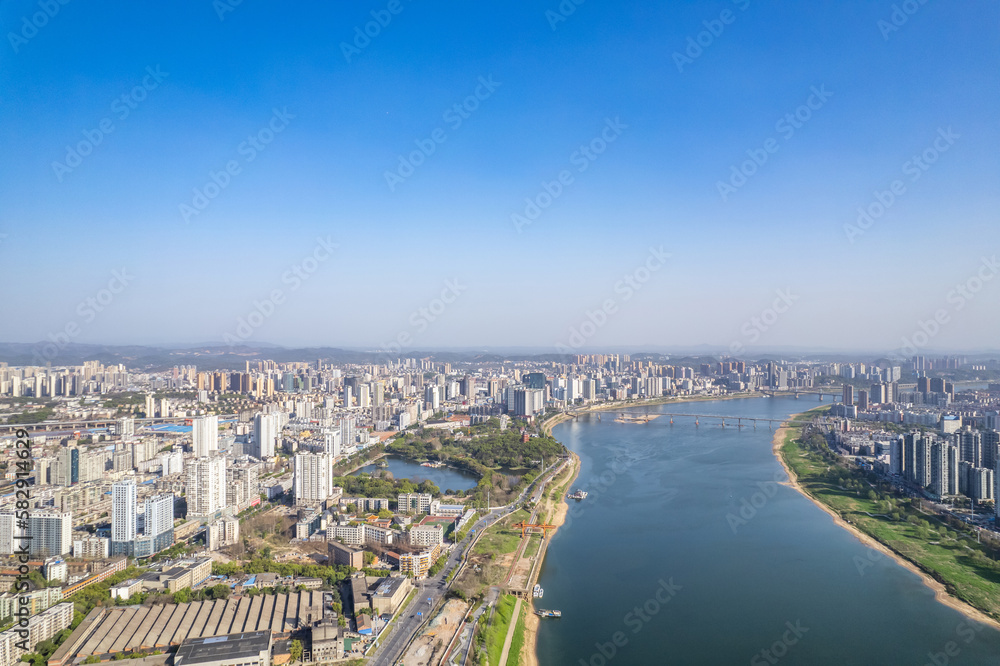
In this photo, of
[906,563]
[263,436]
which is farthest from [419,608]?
[263,436]

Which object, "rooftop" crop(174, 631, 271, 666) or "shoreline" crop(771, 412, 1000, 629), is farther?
"shoreline" crop(771, 412, 1000, 629)

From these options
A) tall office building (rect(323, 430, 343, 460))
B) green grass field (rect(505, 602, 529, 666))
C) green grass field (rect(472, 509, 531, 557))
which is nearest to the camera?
green grass field (rect(505, 602, 529, 666))

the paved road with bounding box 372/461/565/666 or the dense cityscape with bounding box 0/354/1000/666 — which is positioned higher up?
the dense cityscape with bounding box 0/354/1000/666

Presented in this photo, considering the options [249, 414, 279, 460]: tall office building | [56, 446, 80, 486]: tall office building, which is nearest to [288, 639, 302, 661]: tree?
[56, 446, 80, 486]: tall office building

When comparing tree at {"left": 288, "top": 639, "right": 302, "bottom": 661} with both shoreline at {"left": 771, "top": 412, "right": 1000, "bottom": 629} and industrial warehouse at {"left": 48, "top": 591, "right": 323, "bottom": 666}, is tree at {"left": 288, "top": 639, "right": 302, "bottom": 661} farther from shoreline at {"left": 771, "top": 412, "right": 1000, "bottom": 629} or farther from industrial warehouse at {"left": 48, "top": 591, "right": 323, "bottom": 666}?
shoreline at {"left": 771, "top": 412, "right": 1000, "bottom": 629}

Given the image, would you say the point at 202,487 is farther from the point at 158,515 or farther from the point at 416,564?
the point at 416,564

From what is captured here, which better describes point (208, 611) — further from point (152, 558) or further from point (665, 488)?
point (665, 488)

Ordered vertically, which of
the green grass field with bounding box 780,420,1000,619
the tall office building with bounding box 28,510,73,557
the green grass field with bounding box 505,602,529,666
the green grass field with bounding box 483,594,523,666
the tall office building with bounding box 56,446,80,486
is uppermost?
the tall office building with bounding box 56,446,80,486
